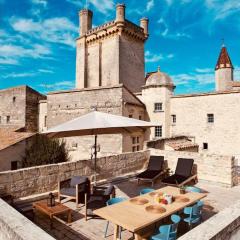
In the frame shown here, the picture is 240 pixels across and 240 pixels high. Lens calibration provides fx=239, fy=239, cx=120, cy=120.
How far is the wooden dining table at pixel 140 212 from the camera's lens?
4.83m

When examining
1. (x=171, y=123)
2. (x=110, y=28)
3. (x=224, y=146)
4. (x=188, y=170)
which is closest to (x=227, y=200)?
(x=188, y=170)

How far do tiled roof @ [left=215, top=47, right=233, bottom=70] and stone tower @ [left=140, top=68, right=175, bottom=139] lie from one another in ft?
75.6

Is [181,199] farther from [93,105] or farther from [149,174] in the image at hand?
[93,105]

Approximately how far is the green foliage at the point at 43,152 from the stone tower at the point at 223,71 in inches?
1212

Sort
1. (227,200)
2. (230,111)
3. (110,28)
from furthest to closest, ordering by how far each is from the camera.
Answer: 1. (110,28)
2. (230,111)
3. (227,200)

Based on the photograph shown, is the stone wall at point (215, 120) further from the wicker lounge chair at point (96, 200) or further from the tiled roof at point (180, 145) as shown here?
the wicker lounge chair at point (96, 200)

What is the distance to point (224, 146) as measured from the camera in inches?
851

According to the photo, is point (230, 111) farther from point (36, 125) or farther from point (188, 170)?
point (36, 125)

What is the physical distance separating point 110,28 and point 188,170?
26.2 meters

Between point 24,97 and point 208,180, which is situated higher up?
point 24,97

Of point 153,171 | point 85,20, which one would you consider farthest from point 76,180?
point 85,20

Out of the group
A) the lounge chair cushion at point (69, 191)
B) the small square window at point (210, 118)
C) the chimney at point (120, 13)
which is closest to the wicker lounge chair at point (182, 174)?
the lounge chair cushion at point (69, 191)

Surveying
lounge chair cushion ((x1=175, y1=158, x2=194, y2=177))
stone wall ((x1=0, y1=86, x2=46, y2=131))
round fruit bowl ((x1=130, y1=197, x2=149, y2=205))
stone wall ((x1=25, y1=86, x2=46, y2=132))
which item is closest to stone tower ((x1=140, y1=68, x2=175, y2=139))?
lounge chair cushion ((x1=175, y1=158, x2=194, y2=177))

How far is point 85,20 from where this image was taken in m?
35.1
